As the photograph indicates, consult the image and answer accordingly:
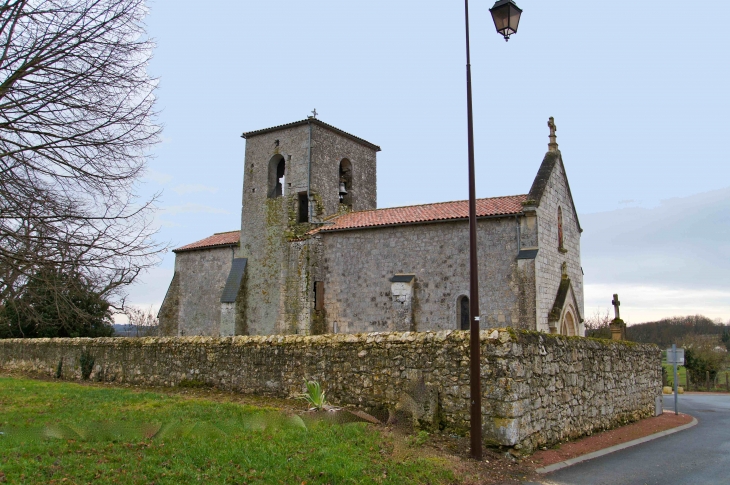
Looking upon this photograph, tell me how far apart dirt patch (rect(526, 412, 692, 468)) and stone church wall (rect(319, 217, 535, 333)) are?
4980mm

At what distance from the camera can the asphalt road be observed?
29.0 feet

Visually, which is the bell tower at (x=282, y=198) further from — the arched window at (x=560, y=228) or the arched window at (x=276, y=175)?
the arched window at (x=560, y=228)

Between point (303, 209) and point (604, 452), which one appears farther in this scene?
point (303, 209)

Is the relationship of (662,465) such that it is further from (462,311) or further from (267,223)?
(267,223)

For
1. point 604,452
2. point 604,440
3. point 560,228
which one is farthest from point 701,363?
point 604,452

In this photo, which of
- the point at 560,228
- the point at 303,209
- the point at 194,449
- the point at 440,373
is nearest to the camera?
the point at 194,449

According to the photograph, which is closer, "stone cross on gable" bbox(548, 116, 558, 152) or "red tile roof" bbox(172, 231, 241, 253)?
"stone cross on gable" bbox(548, 116, 558, 152)

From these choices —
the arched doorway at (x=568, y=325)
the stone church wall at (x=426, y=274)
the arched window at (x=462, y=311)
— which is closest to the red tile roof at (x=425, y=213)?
the stone church wall at (x=426, y=274)

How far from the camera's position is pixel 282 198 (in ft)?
88.5

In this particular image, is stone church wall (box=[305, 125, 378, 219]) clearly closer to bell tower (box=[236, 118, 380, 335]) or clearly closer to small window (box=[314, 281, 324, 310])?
bell tower (box=[236, 118, 380, 335])

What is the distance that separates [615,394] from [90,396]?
1287cm

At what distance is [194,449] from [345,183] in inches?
862

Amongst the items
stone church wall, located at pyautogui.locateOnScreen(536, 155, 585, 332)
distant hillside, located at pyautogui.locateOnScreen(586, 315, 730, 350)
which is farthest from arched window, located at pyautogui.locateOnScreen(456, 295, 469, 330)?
distant hillside, located at pyautogui.locateOnScreen(586, 315, 730, 350)

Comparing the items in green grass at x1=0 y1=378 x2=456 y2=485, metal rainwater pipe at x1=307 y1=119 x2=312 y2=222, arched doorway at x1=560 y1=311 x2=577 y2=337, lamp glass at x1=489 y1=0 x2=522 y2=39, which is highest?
metal rainwater pipe at x1=307 y1=119 x2=312 y2=222
